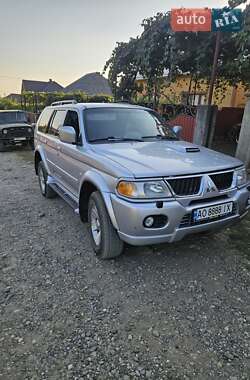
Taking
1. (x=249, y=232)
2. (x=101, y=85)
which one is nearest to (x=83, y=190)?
(x=249, y=232)

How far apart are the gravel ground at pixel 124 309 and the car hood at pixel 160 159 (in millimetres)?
1135

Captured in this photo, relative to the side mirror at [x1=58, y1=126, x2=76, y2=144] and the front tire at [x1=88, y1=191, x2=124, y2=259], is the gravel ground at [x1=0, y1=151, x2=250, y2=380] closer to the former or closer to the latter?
the front tire at [x1=88, y1=191, x2=124, y2=259]

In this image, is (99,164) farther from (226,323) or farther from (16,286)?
(226,323)

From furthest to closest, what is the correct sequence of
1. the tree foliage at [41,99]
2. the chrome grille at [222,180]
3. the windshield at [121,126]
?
the tree foliage at [41,99]
the windshield at [121,126]
the chrome grille at [222,180]

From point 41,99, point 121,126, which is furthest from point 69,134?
point 41,99

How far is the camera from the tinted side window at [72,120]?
13.2 feet

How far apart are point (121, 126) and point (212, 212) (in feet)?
5.98

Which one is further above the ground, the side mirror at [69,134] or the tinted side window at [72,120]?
the tinted side window at [72,120]

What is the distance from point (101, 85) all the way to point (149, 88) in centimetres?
3708

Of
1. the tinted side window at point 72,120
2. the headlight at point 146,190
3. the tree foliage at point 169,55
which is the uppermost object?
the tree foliage at point 169,55

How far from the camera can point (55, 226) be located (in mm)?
4414

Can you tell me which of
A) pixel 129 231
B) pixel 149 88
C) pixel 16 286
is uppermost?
pixel 149 88

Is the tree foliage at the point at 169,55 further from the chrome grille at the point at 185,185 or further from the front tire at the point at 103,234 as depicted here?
the front tire at the point at 103,234

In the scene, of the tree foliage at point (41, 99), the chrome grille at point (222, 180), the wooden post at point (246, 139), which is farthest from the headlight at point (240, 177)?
the tree foliage at point (41, 99)
